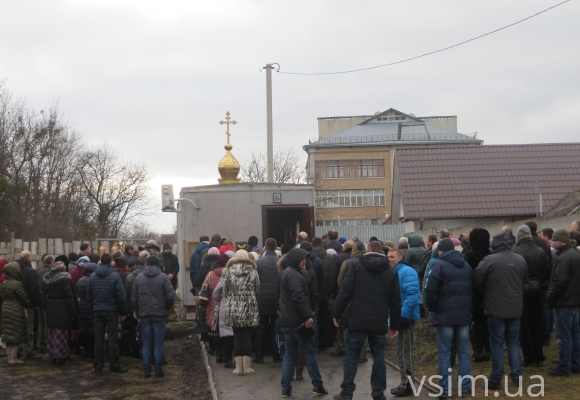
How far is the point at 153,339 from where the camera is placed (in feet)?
40.3

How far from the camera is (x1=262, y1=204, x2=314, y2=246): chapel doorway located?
1847 cm

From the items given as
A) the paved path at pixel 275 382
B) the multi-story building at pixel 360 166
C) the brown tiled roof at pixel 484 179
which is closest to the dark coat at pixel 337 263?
the paved path at pixel 275 382

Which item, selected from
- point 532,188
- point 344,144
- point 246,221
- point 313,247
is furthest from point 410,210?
point 344,144

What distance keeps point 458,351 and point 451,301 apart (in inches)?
24.9

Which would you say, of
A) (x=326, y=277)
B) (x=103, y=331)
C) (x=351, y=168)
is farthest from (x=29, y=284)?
(x=351, y=168)

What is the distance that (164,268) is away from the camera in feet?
58.0

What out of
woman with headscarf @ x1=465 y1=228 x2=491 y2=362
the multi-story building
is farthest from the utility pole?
the multi-story building

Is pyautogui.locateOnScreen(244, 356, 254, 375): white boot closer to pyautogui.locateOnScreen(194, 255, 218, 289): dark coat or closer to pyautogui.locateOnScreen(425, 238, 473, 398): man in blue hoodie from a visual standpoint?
pyautogui.locateOnScreen(194, 255, 218, 289): dark coat

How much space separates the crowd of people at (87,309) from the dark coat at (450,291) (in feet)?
15.2

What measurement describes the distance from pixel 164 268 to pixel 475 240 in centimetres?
907

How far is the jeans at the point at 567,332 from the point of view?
32.6 feet

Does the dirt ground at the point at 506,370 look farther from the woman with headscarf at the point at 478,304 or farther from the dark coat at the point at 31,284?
the dark coat at the point at 31,284

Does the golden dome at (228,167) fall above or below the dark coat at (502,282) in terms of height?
above

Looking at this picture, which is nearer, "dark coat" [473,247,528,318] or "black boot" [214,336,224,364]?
"dark coat" [473,247,528,318]
